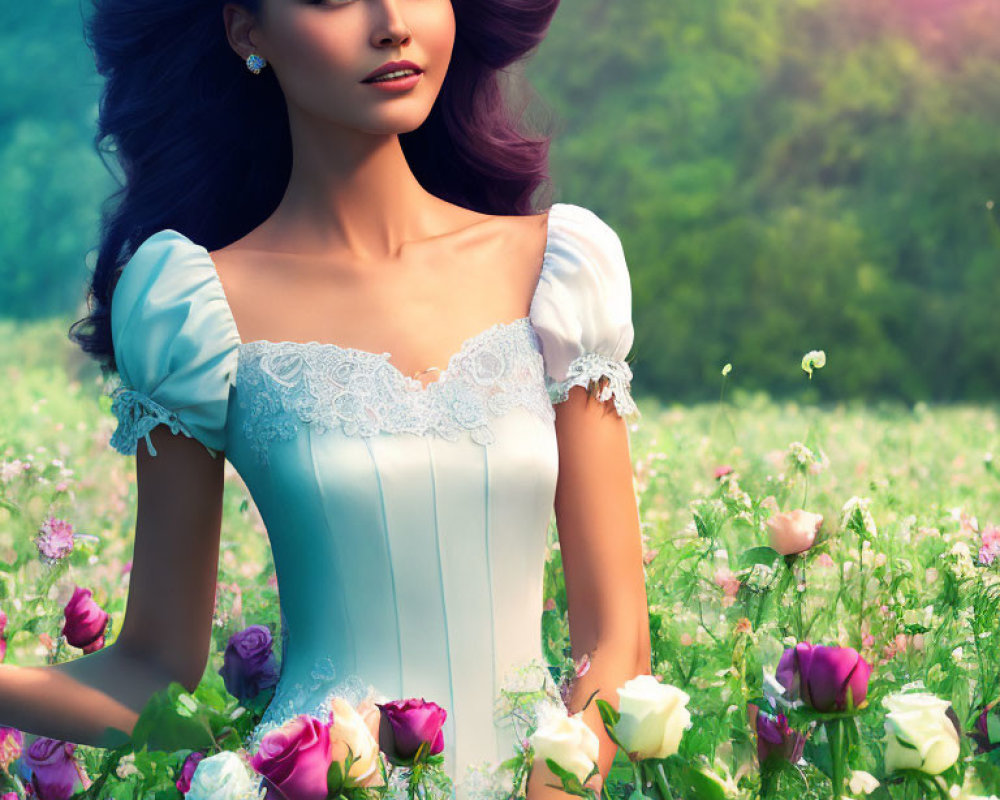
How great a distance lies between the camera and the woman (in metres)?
2.45

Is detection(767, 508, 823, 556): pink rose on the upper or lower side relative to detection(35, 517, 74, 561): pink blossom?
upper

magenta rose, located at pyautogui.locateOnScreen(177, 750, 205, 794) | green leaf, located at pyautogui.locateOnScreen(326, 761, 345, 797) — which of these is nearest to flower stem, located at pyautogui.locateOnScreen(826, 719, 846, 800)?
green leaf, located at pyautogui.locateOnScreen(326, 761, 345, 797)

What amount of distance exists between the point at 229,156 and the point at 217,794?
1.64 m

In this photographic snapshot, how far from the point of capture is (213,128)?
2.91m

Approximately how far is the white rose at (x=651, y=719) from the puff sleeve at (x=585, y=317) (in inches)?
38.4

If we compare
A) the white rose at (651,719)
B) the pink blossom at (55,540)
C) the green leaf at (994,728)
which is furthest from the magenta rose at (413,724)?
the pink blossom at (55,540)

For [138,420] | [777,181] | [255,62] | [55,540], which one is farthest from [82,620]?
[777,181]

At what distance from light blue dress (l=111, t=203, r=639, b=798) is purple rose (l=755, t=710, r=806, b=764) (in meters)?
0.69

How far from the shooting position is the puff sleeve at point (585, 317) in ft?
8.43

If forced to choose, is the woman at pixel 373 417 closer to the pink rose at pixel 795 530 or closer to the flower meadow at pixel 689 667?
the flower meadow at pixel 689 667

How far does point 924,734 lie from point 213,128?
1.95 metres

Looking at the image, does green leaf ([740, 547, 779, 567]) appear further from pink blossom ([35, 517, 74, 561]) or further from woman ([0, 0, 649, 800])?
pink blossom ([35, 517, 74, 561])

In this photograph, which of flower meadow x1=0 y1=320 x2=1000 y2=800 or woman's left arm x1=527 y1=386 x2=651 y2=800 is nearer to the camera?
flower meadow x1=0 y1=320 x2=1000 y2=800

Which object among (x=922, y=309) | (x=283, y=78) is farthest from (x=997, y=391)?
(x=283, y=78)
